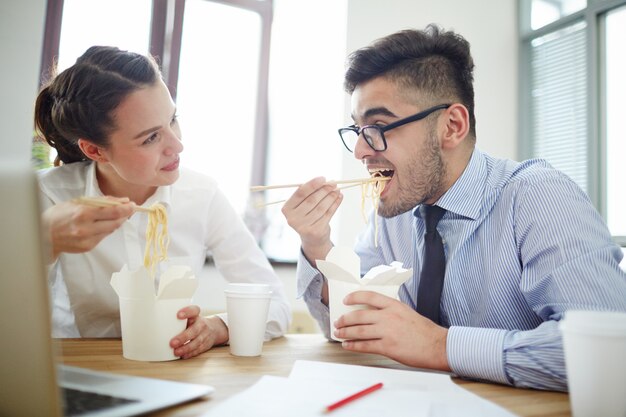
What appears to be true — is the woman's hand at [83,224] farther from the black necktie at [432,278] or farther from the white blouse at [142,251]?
the black necktie at [432,278]

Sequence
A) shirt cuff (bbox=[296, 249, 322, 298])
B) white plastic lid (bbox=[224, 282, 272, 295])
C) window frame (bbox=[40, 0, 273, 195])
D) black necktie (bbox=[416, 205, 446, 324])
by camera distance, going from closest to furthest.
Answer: window frame (bbox=[40, 0, 273, 195])
white plastic lid (bbox=[224, 282, 272, 295])
black necktie (bbox=[416, 205, 446, 324])
shirt cuff (bbox=[296, 249, 322, 298])

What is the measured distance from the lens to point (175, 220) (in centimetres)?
140

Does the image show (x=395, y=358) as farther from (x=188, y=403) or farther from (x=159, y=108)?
(x=159, y=108)

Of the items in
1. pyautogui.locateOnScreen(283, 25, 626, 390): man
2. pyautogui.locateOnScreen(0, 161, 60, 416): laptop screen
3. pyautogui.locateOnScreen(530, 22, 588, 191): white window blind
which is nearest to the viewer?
pyautogui.locateOnScreen(0, 161, 60, 416): laptop screen

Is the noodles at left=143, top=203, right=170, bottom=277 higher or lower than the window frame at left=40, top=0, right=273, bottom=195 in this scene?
lower

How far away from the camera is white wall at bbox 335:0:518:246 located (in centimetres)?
384

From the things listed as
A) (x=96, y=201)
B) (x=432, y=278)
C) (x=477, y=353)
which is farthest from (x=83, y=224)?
(x=432, y=278)

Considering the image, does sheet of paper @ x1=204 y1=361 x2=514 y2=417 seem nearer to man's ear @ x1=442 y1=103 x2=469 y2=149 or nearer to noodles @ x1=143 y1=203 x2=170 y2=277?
noodles @ x1=143 y1=203 x2=170 y2=277

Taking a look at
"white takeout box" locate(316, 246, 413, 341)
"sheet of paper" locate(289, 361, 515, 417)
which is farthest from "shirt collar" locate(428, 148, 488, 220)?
"sheet of paper" locate(289, 361, 515, 417)

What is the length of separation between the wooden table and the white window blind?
3.13 m

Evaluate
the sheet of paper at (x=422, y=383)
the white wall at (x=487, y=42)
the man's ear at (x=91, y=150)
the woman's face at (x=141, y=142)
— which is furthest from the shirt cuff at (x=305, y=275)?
the white wall at (x=487, y=42)

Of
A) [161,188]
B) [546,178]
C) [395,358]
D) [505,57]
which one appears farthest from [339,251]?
[505,57]

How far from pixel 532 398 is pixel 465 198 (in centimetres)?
66

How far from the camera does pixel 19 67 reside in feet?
2.39
